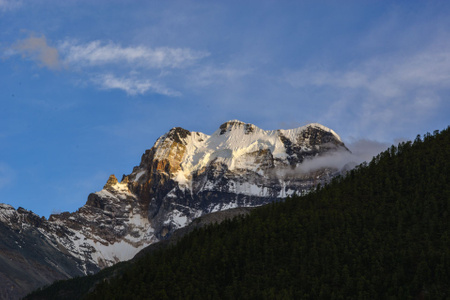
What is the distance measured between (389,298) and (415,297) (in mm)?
7555

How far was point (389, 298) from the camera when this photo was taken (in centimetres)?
19950

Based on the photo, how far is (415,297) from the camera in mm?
199875

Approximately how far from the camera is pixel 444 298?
193 metres

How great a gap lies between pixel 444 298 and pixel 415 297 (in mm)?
9163

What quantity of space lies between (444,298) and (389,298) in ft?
49.8
